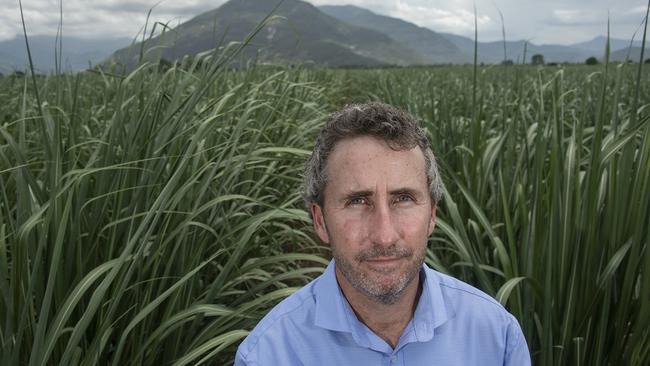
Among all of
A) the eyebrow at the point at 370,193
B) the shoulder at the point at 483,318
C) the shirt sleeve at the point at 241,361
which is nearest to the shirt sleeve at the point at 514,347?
the shoulder at the point at 483,318

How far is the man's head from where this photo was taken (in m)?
0.91

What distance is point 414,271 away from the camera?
3.09 ft

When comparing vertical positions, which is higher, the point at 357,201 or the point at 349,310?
the point at 357,201

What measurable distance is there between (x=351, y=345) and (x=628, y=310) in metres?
0.85

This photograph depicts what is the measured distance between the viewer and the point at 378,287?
93cm

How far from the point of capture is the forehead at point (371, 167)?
92 centimetres

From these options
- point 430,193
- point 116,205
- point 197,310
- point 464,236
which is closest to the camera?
point 430,193

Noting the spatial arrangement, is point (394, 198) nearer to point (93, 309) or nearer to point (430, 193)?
point (430, 193)

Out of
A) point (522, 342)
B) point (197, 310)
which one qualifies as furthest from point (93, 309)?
point (522, 342)

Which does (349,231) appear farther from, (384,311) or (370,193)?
(384,311)

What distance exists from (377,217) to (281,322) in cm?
26

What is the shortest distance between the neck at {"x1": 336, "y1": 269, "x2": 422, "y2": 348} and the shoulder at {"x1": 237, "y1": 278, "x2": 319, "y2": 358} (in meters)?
0.07

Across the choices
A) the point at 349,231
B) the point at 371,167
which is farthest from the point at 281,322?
the point at 371,167

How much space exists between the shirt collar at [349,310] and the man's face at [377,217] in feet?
0.16
